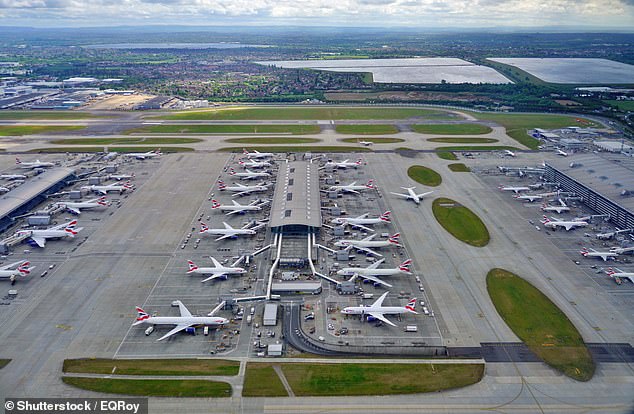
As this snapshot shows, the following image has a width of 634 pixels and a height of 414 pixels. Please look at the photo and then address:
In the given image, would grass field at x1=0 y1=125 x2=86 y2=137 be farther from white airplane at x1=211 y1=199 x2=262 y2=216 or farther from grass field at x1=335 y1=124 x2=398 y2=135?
white airplane at x1=211 y1=199 x2=262 y2=216

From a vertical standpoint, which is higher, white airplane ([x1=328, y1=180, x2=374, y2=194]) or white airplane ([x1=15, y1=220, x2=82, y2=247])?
white airplane ([x1=328, y1=180, x2=374, y2=194])

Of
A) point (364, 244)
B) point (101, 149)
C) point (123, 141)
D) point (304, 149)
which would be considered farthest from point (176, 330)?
point (123, 141)

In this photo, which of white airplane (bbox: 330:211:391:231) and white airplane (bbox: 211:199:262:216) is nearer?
white airplane (bbox: 330:211:391:231)

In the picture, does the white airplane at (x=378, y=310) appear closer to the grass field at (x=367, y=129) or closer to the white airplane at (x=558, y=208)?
the white airplane at (x=558, y=208)

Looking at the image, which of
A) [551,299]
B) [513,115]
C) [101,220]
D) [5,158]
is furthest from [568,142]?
[5,158]

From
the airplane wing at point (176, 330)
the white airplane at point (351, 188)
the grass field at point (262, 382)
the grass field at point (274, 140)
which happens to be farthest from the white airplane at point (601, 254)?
the grass field at point (274, 140)

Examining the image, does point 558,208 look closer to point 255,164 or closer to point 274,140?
point 255,164

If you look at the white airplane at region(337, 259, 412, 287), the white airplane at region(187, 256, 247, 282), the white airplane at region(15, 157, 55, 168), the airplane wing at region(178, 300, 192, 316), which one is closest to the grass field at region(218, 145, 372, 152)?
the white airplane at region(15, 157, 55, 168)
